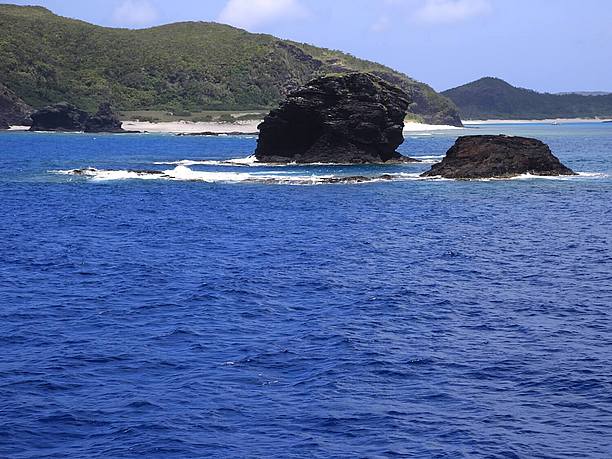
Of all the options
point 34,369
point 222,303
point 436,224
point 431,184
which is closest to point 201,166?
point 431,184

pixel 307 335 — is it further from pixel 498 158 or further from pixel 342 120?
pixel 342 120

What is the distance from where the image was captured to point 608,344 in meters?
27.8

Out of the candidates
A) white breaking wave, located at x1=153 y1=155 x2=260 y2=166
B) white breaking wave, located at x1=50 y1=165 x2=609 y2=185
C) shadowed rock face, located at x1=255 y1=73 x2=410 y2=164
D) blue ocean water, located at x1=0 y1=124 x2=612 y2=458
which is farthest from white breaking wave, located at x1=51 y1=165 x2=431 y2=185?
blue ocean water, located at x1=0 y1=124 x2=612 y2=458

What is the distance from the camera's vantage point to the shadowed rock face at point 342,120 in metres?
106

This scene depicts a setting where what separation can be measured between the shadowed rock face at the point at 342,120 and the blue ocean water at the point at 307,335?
4623 centimetres

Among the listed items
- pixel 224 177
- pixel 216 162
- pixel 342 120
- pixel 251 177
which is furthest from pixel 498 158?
pixel 216 162

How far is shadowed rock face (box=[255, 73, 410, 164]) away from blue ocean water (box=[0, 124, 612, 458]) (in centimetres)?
4623

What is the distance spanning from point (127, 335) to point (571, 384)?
13.9 metres

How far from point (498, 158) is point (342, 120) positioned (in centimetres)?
2438

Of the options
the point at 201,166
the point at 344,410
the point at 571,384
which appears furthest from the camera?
the point at 201,166

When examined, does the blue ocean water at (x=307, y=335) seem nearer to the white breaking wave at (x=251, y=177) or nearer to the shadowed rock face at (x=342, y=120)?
the white breaking wave at (x=251, y=177)

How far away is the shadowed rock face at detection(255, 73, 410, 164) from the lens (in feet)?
349

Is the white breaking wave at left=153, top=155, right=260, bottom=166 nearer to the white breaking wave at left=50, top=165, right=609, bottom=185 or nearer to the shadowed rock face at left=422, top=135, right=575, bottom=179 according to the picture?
the white breaking wave at left=50, top=165, right=609, bottom=185

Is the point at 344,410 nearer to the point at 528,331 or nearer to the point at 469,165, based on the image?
the point at 528,331
